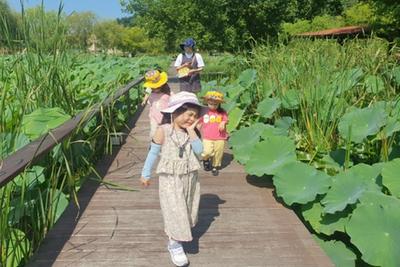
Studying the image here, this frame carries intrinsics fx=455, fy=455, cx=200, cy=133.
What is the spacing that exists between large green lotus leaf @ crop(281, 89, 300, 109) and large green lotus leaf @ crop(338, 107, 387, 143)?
3.75 feet

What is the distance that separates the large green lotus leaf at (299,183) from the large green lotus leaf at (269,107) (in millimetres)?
1921

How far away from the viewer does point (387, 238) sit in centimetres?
283

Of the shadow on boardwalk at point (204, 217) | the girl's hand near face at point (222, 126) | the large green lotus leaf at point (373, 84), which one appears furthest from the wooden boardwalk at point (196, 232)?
the large green lotus leaf at point (373, 84)

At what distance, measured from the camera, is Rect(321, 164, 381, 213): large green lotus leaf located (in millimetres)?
3258

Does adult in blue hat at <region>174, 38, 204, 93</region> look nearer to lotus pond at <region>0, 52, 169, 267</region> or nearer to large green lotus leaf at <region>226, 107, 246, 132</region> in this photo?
large green lotus leaf at <region>226, 107, 246, 132</region>

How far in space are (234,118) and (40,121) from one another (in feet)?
9.66

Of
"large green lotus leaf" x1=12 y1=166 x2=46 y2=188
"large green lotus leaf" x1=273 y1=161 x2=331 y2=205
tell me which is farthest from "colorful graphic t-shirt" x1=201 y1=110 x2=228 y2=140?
"large green lotus leaf" x1=12 y1=166 x2=46 y2=188

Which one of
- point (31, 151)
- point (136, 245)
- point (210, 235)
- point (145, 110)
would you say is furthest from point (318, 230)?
point (145, 110)

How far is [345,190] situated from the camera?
338 cm

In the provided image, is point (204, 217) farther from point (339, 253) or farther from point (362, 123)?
point (362, 123)

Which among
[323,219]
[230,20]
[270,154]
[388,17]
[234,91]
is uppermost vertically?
[230,20]

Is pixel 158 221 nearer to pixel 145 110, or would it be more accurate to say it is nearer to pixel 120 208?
pixel 120 208

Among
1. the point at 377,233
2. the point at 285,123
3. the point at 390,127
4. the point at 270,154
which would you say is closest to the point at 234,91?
the point at 285,123

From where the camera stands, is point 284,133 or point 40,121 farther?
point 284,133
